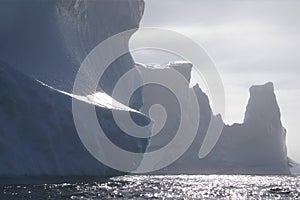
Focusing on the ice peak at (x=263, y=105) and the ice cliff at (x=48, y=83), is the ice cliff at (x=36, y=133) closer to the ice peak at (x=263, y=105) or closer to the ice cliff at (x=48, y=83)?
the ice cliff at (x=48, y=83)

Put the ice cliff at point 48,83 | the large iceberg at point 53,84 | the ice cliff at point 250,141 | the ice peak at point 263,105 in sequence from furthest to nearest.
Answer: the ice peak at point 263,105 < the ice cliff at point 250,141 < the large iceberg at point 53,84 < the ice cliff at point 48,83

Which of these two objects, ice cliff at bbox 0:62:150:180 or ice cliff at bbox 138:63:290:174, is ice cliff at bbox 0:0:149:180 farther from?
ice cliff at bbox 138:63:290:174

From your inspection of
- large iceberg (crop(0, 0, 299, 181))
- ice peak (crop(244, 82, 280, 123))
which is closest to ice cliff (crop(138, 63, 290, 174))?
ice peak (crop(244, 82, 280, 123))

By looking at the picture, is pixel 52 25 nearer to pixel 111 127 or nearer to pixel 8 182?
pixel 111 127

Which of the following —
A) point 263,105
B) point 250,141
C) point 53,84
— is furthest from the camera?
point 263,105

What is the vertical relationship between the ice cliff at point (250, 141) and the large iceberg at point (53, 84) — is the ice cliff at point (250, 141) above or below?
above

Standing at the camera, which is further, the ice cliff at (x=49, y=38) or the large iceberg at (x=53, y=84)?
the ice cliff at (x=49, y=38)

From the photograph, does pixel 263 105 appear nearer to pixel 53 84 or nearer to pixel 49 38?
pixel 49 38

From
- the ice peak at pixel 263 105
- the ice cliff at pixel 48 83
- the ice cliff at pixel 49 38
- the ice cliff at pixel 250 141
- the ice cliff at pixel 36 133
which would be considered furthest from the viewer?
the ice peak at pixel 263 105

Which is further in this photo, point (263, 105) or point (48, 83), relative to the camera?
point (263, 105)

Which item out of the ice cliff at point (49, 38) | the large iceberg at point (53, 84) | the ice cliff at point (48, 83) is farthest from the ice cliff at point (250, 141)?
the ice cliff at point (49, 38)

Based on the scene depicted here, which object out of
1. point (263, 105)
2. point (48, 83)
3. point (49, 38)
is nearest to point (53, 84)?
point (48, 83)

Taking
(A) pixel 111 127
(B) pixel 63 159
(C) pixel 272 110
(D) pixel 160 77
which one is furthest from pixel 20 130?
(C) pixel 272 110

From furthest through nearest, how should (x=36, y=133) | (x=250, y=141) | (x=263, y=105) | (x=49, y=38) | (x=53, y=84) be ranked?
1. (x=263, y=105)
2. (x=250, y=141)
3. (x=49, y=38)
4. (x=53, y=84)
5. (x=36, y=133)
